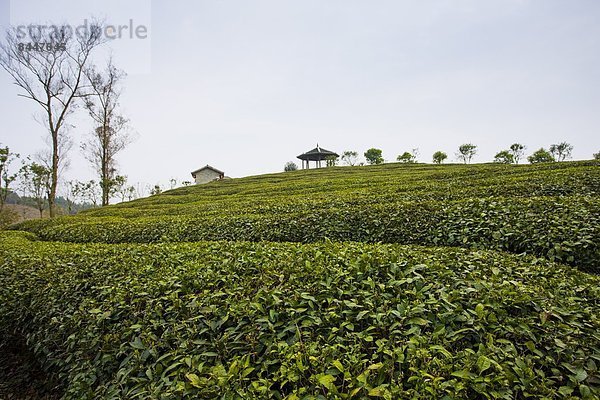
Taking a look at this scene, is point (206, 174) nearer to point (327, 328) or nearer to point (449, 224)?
point (449, 224)

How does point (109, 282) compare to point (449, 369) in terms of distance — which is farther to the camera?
point (109, 282)

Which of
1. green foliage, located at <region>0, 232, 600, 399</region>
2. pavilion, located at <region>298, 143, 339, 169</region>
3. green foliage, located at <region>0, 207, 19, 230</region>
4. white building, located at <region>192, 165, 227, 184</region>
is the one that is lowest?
green foliage, located at <region>0, 207, 19, 230</region>

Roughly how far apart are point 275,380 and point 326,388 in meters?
0.32

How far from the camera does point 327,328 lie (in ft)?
8.10

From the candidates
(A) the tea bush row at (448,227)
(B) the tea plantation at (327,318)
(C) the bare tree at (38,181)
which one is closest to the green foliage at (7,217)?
(C) the bare tree at (38,181)

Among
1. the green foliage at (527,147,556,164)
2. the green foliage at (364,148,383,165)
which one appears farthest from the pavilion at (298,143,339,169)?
the green foliage at (527,147,556,164)

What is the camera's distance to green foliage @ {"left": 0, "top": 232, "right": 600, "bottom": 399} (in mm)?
1963

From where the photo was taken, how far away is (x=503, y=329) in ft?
7.80

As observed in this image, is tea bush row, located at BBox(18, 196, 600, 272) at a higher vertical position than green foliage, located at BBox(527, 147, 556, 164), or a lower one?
lower

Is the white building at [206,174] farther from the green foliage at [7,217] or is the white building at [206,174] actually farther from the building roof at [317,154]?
the green foliage at [7,217]

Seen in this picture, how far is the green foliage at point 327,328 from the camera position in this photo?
77.3 inches

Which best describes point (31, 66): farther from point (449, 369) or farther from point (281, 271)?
point (449, 369)

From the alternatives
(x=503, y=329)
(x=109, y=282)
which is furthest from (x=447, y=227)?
(x=109, y=282)

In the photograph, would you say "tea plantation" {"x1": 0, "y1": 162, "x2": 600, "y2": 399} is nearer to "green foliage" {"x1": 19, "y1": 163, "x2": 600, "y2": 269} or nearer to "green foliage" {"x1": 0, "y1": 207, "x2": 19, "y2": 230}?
"green foliage" {"x1": 19, "y1": 163, "x2": 600, "y2": 269}
